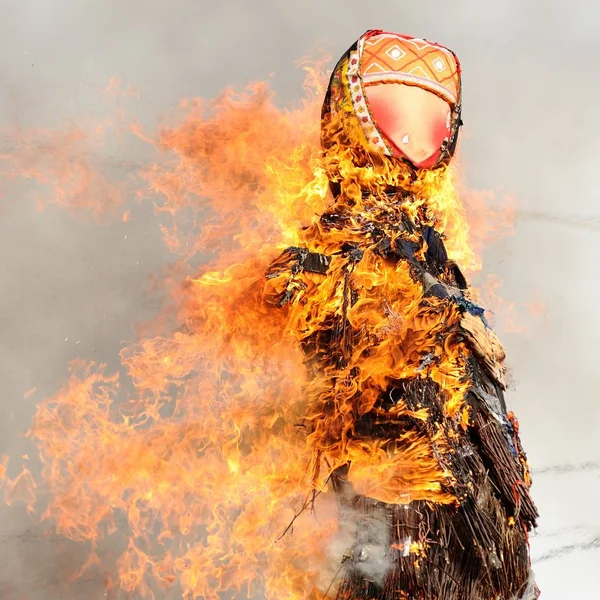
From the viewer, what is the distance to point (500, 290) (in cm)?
1119

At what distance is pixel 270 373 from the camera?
18.9ft

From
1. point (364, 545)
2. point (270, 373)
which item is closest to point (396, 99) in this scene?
point (270, 373)

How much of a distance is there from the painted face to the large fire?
0.21 m

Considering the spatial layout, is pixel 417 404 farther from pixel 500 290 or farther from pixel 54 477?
pixel 500 290

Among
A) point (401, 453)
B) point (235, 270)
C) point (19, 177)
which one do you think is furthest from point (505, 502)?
point (19, 177)

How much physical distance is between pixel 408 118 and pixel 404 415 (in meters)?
2.30

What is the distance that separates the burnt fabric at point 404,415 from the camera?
4.46 meters

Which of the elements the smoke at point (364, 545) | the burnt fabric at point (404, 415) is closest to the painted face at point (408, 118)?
the burnt fabric at point (404, 415)

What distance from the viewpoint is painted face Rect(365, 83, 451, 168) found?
548 centimetres

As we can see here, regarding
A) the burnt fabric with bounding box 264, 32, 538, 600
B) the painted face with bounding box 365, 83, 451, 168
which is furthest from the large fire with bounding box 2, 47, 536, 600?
the painted face with bounding box 365, 83, 451, 168

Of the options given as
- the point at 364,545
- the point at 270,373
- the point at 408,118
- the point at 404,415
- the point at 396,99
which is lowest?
the point at 364,545

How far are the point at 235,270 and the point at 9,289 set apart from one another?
480 centimetres

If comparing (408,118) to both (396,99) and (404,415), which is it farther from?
(404,415)

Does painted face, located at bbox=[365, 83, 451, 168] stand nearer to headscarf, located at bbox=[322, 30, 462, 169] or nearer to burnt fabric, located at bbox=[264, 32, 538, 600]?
headscarf, located at bbox=[322, 30, 462, 169]
